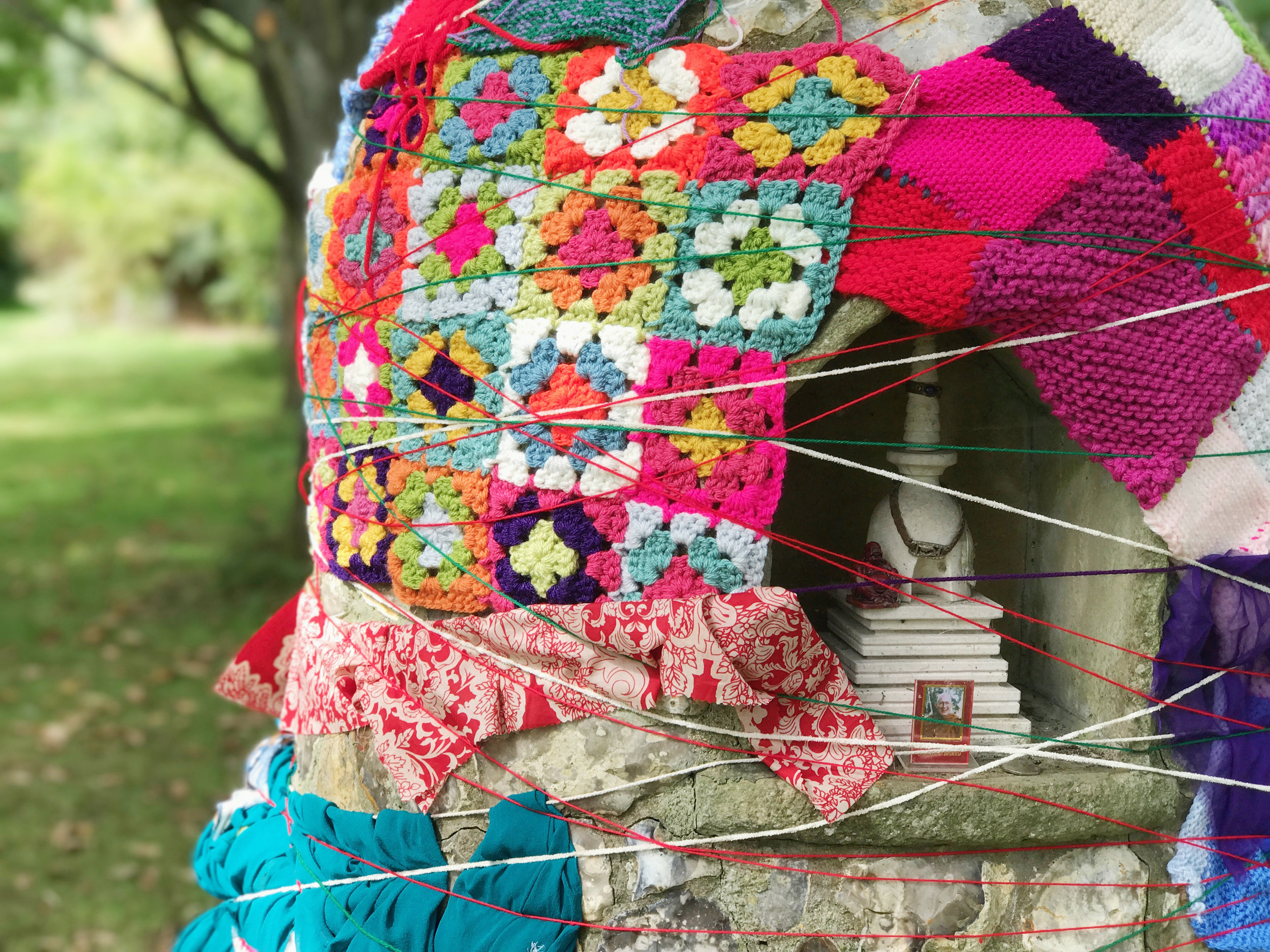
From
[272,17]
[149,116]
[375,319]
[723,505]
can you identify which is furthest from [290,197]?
[149,116]

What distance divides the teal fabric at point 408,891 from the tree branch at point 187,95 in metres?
4.13

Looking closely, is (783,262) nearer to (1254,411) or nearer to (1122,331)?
(1122,331)

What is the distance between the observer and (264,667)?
2.68 meters

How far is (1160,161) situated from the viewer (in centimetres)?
186

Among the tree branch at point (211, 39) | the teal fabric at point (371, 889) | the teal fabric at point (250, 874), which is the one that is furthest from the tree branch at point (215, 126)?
the teal fabric at point (371, 889)

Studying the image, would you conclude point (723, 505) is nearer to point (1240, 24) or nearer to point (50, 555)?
point (1240, 24)

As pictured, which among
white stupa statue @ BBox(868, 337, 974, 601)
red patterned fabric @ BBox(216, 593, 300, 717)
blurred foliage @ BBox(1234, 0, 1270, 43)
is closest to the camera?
white stupa statue @ BBox(868, 337, 974, 601)

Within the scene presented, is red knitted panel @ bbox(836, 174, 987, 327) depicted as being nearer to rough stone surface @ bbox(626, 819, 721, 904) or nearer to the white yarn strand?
the white yarn strand

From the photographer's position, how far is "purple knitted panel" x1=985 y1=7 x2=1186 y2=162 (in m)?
1.86

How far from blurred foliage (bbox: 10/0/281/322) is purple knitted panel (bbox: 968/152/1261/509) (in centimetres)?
1047

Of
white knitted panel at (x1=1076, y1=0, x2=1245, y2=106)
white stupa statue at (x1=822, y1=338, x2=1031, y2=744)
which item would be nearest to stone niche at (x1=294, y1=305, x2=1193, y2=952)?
white stupa statue at (x1=822, y1=338, x2=1031, y2=744)

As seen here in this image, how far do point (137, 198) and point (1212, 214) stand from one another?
19159 millimetres

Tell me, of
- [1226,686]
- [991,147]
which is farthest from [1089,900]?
[991,147]

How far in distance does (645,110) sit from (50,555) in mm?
6603
